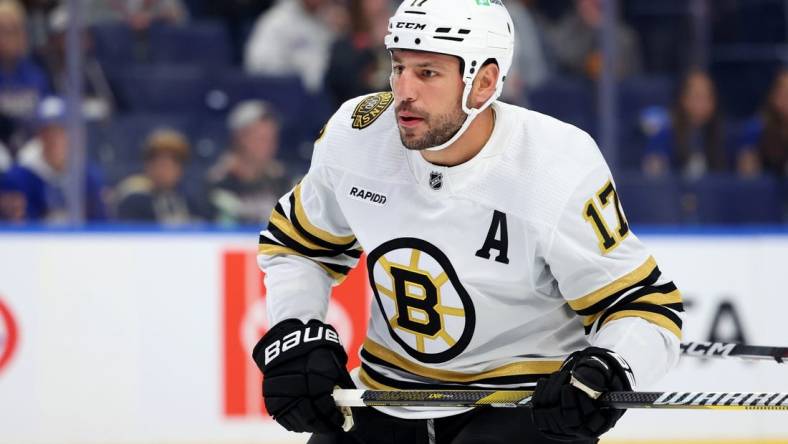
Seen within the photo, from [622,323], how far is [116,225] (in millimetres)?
2915

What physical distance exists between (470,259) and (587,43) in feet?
10.3

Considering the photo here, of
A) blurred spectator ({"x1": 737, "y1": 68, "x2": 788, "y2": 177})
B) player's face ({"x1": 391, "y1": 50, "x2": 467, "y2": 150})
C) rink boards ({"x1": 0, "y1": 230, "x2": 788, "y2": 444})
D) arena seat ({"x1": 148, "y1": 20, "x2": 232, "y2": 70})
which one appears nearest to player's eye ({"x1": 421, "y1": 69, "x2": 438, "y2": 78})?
player's face ({"x1": 391, "y1": 50, "x2": 467, "y2": 150})

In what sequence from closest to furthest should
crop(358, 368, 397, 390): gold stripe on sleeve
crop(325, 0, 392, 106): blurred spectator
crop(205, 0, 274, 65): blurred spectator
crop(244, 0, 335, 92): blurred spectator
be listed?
crop(358, 368, 397, 390): gold stripe on sleeve → crop(325, 0, 392, 106): blurred spectator → crop(244, 0, 335, 92): blurred spectator → crop(205, 0, 274, 65): blurred spectator

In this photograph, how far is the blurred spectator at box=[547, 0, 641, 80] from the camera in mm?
5512

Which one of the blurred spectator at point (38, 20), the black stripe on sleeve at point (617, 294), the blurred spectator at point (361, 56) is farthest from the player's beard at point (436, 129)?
the blurred spectator at point (38, 20)

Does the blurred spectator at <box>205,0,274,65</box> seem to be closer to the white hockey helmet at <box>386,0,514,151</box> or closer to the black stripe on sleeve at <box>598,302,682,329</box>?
the white hockey helmet at <box>386,0,514,151</box>

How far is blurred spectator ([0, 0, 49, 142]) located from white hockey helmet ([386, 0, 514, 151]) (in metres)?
2.73

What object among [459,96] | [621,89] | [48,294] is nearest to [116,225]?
[48,294]

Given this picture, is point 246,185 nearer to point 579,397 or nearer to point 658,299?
point 658,299

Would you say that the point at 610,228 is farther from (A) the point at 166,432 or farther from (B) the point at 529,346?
(A) the point at 166,432

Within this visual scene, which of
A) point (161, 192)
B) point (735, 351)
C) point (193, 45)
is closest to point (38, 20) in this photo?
point (193, 45)

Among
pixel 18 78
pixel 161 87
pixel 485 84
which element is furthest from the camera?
pixel 161 87

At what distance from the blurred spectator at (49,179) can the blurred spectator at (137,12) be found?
1.44ft

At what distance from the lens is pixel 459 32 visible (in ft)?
8.63
